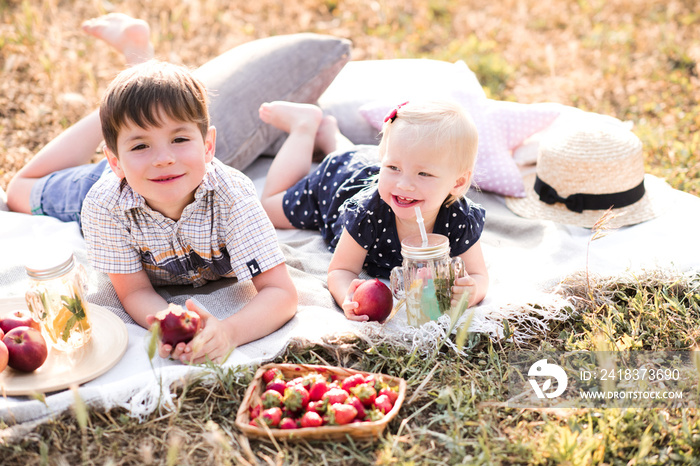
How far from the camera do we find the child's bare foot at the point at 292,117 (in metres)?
3.78

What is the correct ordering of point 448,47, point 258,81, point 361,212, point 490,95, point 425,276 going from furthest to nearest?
point 448,47 → point 490,95 → point 258,81 → point 361,212 → point 425,276

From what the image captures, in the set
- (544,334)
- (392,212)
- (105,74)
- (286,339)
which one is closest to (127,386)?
(286,339)

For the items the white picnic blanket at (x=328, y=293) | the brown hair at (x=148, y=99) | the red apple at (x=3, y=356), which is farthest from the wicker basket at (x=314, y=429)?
the brown hair at (x=148, y=99)

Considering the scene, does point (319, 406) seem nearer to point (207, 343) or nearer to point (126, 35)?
point (207, 343)

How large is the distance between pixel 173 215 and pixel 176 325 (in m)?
0.60

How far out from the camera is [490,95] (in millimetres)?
5484

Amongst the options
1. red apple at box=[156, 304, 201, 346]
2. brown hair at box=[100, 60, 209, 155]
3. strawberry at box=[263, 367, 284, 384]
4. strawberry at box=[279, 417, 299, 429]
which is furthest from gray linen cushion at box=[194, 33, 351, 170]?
strawberry at box=[279, 417, 299, 429]

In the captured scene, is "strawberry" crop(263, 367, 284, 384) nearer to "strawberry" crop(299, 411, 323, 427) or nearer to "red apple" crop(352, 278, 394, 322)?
"strawberry" crop(299, 411, 323, 427)

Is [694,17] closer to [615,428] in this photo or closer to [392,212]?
[392,212]

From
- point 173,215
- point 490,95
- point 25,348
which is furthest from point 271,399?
point 490,95

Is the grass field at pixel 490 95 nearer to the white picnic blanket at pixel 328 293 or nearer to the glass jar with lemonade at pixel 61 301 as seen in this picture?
A: the white picnic blanket at pixel 328 293

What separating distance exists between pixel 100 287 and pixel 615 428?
2098 mm

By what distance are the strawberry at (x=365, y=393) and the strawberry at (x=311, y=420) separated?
148 millimetres

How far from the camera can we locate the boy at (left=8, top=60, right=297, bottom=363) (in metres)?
2.41
